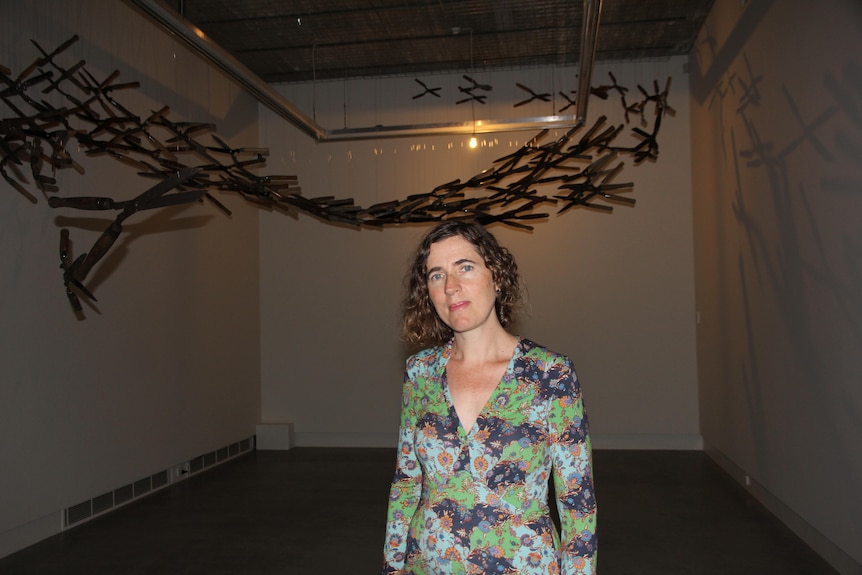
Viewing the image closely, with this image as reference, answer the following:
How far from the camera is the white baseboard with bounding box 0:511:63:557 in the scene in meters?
4.16

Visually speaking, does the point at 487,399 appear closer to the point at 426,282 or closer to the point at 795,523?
the point at 426,282

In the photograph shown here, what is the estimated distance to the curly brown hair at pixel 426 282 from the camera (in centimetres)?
164

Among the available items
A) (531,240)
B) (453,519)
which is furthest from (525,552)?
(531,240)

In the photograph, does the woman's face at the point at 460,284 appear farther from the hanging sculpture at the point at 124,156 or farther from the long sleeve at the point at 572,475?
the hanging sculpture at the point at 124,156

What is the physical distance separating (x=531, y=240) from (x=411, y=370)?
589 centimetres

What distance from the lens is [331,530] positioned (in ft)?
15.2

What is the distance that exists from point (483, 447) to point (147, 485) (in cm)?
476

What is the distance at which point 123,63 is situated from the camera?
5.56 meters

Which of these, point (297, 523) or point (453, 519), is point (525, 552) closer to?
point (453, 519)

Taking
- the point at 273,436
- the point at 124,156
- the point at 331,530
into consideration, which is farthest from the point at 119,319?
the point at 273,436

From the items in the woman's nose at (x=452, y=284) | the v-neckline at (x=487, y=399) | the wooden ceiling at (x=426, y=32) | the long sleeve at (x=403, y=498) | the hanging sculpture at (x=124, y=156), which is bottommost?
the long sleeve at (x=403, y=498)

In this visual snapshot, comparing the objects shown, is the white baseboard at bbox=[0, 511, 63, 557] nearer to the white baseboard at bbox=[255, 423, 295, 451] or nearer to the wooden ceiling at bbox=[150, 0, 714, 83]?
the white baseboard at bbox=[255, 423, 295, 451]

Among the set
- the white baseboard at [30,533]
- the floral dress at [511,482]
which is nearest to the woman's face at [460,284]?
the floral dress at [511,482]

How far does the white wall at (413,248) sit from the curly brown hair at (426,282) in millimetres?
5405
